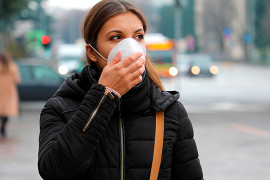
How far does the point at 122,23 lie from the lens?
2.18 m

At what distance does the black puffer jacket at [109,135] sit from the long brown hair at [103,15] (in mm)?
116

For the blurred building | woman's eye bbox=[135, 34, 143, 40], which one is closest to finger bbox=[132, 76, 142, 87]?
woman's eye bbox=[135, 34, 143, 40]

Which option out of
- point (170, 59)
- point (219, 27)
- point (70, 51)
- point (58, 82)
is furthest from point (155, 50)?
point (219, 27)

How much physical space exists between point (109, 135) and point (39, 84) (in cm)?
1592

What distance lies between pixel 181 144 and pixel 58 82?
1575cm

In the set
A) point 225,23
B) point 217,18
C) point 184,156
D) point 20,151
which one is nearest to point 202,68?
point 20,151

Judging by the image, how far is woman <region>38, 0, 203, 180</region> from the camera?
202 cm

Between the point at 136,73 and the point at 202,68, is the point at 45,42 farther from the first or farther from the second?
the point at 136,73

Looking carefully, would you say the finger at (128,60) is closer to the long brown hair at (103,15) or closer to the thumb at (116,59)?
the thumb at (116,59)

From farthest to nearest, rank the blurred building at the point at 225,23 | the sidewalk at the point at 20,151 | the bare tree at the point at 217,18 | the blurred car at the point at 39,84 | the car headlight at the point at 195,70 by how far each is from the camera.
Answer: the bare tree at the point at 217,18, the blurred building at the point at 225,23, the car headlight at the point at 195,70, the blurred car at the point at 39,84, the sidewalk at the point at 20,151

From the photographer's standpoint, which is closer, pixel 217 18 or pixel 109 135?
pixel 109 135

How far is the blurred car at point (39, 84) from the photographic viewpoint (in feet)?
58.4

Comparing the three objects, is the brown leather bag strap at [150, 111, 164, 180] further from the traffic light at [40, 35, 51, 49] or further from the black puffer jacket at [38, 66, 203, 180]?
the traffic light at [40, 35, 51, 49]

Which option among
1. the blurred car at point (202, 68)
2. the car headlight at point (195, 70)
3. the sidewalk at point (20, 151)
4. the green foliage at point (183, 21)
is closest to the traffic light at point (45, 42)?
the sidewalk at point (20, 151)
